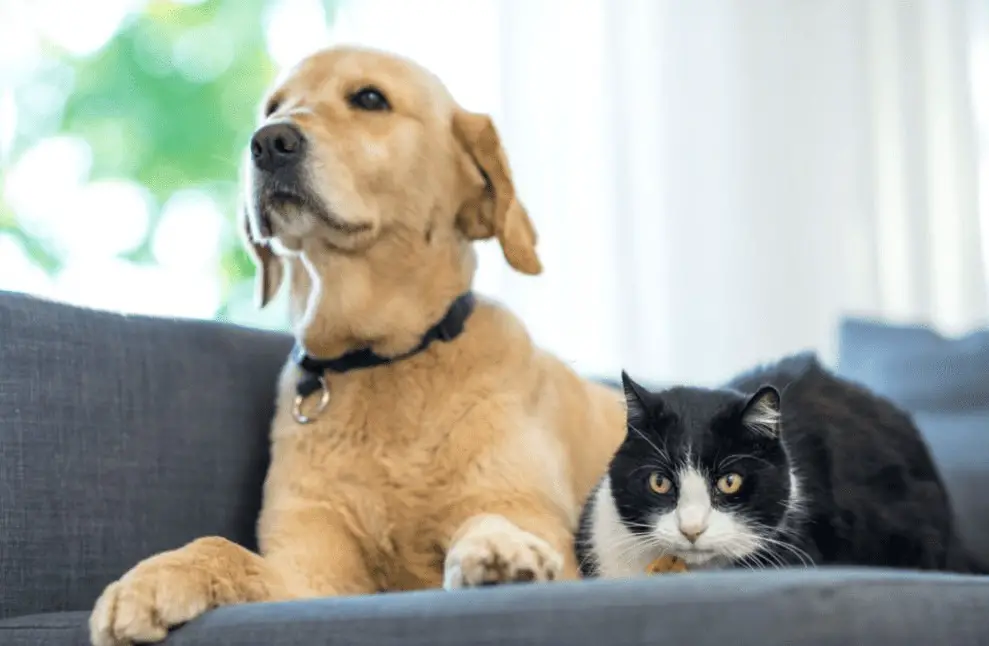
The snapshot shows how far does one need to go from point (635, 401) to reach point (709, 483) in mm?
152

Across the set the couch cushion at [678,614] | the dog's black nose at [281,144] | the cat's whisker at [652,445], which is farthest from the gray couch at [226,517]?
the cat's whisker at [652,445]

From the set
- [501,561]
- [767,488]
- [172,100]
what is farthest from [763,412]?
[172,100]

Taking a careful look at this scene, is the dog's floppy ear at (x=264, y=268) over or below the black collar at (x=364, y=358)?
over

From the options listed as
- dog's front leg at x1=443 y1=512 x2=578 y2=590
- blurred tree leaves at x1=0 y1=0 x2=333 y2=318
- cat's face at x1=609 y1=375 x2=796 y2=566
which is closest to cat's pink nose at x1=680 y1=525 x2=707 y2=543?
cat's face at x1=609 y1=375 x2=796 y2=566

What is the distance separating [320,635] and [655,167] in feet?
8.31

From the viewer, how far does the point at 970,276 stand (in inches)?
143

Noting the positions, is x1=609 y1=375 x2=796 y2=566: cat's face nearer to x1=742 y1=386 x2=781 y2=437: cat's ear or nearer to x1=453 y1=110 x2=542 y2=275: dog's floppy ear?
x1=742 y1=386 x2=781 y2=437: cat's ear

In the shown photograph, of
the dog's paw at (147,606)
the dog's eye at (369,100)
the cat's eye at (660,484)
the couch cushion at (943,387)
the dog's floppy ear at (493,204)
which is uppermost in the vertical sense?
the dog's eye at (369,100)

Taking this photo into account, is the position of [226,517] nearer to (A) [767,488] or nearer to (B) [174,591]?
(B) [174,591]

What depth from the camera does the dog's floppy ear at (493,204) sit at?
1.63m

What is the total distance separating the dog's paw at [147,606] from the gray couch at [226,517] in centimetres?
2

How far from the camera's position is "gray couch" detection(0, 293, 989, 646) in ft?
2.50

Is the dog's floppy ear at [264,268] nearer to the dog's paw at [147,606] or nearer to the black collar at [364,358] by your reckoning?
the black collar at [364,358]

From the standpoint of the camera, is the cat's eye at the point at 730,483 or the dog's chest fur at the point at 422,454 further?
the dog's chest fur at the point at 422,454
